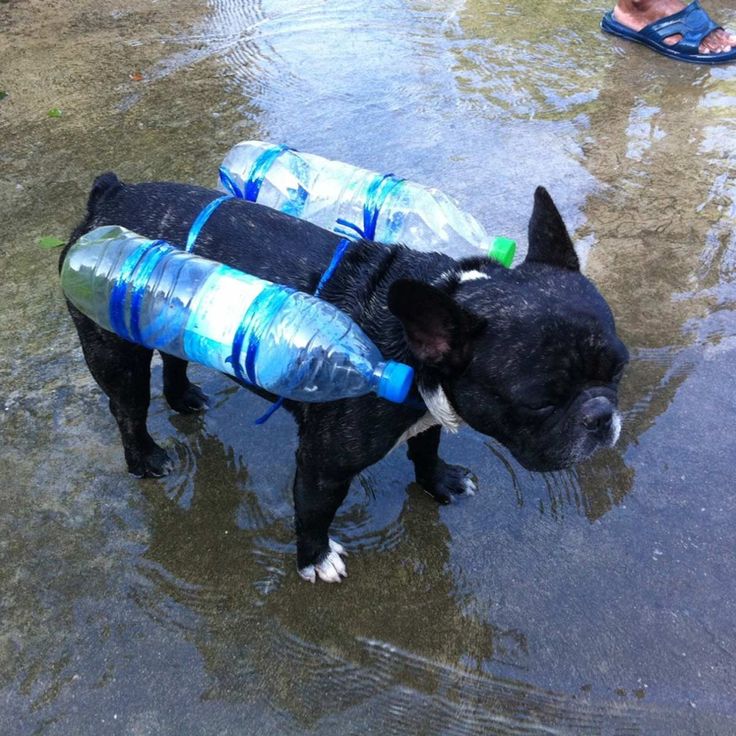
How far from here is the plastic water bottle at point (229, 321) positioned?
2.90 meters

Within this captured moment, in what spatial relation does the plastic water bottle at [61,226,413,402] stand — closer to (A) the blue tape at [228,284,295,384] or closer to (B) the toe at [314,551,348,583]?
(A) the blue tape at [228,284,295,384]

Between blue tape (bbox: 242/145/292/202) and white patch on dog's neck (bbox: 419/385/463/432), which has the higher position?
blue tape (bbox: 242/145/292/202)

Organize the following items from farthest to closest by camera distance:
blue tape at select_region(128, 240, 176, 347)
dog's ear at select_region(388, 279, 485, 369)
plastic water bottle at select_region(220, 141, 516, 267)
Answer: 1. plastic water bottle at select_region(220, 141, 516, 267)
2. blue tape at select_region(128, 240, 176, 347)
3. dog's ear at select_region(388, 279, 485, 369)

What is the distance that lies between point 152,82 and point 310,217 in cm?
467

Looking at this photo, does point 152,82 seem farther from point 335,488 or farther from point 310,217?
point 335,488

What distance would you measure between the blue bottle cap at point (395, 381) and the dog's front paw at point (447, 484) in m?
1.12

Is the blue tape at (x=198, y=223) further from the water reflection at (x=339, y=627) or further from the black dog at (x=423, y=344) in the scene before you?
the water reflection at (x=339, y=627)

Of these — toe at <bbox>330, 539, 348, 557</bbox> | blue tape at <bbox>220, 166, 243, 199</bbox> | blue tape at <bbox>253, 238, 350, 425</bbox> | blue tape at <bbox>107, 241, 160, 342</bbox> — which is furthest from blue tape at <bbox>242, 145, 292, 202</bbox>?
toe at <bbox>330, 539, 348, 557</bbox>

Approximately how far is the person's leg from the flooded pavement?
126cm

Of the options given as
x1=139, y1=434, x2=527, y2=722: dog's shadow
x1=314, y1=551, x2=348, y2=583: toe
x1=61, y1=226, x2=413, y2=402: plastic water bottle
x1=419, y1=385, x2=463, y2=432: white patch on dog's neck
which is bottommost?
x1=139, y1=434, x2=527, y2=722: dog's shadow

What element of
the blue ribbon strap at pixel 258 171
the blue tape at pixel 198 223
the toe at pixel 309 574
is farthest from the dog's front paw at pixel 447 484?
the blue ribbon strap at pixel 258 171

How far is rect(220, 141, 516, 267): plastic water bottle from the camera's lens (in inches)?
152

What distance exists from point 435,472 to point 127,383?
1696 mm

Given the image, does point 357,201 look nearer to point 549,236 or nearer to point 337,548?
point 549,236
